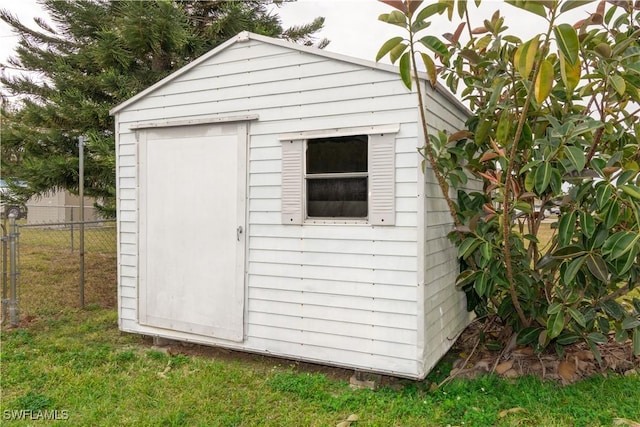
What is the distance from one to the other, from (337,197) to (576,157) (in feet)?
5.18

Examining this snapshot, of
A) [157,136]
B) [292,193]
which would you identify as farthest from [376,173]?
[157,136]

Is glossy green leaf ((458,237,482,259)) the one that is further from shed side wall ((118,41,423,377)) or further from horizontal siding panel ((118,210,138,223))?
horizontal siding panel ((118,210,138,223))

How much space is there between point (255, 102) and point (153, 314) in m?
2.11

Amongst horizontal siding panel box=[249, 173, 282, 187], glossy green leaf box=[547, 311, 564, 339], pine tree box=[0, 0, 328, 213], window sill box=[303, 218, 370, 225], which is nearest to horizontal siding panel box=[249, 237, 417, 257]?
window sill box=[303, 218, 370, 225]

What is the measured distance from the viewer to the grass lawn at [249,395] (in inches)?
111

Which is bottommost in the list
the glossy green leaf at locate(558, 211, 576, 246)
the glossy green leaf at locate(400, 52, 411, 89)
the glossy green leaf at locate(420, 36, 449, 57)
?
the glossy green leaf at locate(558, 211, 576, 246)

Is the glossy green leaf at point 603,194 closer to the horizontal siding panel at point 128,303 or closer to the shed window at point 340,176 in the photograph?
the shed window at point 340,176

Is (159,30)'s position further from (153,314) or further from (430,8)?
(430,8)

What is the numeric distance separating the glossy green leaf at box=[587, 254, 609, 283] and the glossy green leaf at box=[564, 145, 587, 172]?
69cm

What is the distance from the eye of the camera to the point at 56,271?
24.0 ft

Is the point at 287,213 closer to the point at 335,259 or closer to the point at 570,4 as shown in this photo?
the point at 335,259

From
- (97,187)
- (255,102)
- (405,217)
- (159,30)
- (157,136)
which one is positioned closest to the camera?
(405,217)

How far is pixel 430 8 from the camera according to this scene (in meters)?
2.53

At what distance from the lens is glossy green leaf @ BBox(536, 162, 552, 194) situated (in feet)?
9.20
